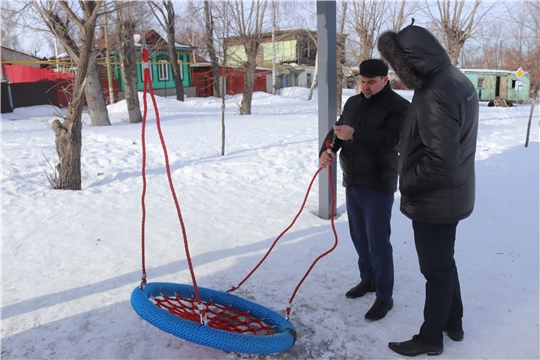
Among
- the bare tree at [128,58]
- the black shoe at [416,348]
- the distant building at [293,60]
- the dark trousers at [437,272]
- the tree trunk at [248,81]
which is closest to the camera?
the dark trousers at [437,272]

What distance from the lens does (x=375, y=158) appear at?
9.65 feet

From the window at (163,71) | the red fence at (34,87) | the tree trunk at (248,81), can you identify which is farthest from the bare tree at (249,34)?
the window at (163,71)

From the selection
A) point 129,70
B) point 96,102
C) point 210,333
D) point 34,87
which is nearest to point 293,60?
point 34,87

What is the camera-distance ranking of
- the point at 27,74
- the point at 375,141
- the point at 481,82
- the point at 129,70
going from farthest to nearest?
the point at 481,82 < the point at 27,74 < the point at 129,70 < the point at 375,141

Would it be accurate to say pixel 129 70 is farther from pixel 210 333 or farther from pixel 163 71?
pixel 163 71

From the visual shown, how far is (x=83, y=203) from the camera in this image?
5.34 m

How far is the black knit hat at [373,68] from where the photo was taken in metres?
2.85

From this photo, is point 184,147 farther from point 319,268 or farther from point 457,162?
point 457,162

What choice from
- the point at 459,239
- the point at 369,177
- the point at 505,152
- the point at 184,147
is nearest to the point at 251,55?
the point at 184,147

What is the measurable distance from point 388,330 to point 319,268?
3.41ft

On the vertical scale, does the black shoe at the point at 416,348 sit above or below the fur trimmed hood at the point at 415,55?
below

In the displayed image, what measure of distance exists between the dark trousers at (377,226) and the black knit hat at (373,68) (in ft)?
2.52

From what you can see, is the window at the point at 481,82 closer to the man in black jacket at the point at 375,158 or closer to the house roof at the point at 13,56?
the house roof at the point at 13,56

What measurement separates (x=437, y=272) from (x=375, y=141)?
0.88 metres
